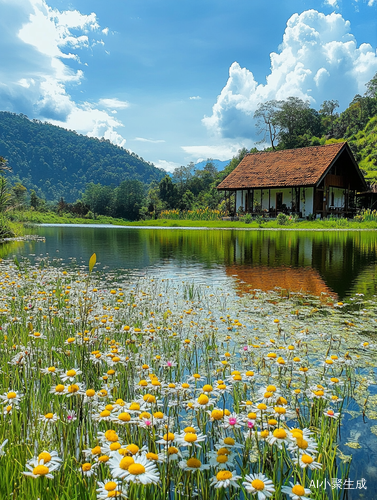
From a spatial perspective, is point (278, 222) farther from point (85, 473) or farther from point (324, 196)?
point (85, 473)

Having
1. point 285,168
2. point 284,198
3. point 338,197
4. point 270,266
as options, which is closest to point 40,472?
point 270,266

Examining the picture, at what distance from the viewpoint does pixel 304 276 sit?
968cm

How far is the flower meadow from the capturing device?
1.89m

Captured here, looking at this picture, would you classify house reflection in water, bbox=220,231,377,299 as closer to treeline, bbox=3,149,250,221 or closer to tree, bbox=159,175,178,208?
treeline, bbox=3,149,250,221

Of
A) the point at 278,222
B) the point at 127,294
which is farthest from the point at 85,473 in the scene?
the point at 278,222

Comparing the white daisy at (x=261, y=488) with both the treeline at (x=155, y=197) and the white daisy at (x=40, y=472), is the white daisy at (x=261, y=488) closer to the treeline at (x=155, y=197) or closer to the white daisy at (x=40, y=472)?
the white daisy at (x=40, y=472)

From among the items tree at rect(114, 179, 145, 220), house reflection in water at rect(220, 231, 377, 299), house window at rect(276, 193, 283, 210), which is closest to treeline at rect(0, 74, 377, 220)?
tree at rect(114, 179, 145, 220)

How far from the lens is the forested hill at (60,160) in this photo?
140000mm

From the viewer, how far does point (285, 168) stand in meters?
35.6

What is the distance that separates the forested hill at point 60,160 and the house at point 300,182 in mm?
106740

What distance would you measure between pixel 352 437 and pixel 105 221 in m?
65.2

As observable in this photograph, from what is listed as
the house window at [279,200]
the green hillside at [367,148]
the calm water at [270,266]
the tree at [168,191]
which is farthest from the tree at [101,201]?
the calm water at [270,266]

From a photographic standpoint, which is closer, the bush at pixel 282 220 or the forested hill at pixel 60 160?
the bush at pixel 282 220

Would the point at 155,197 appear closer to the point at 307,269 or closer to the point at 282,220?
the point at 282,220
